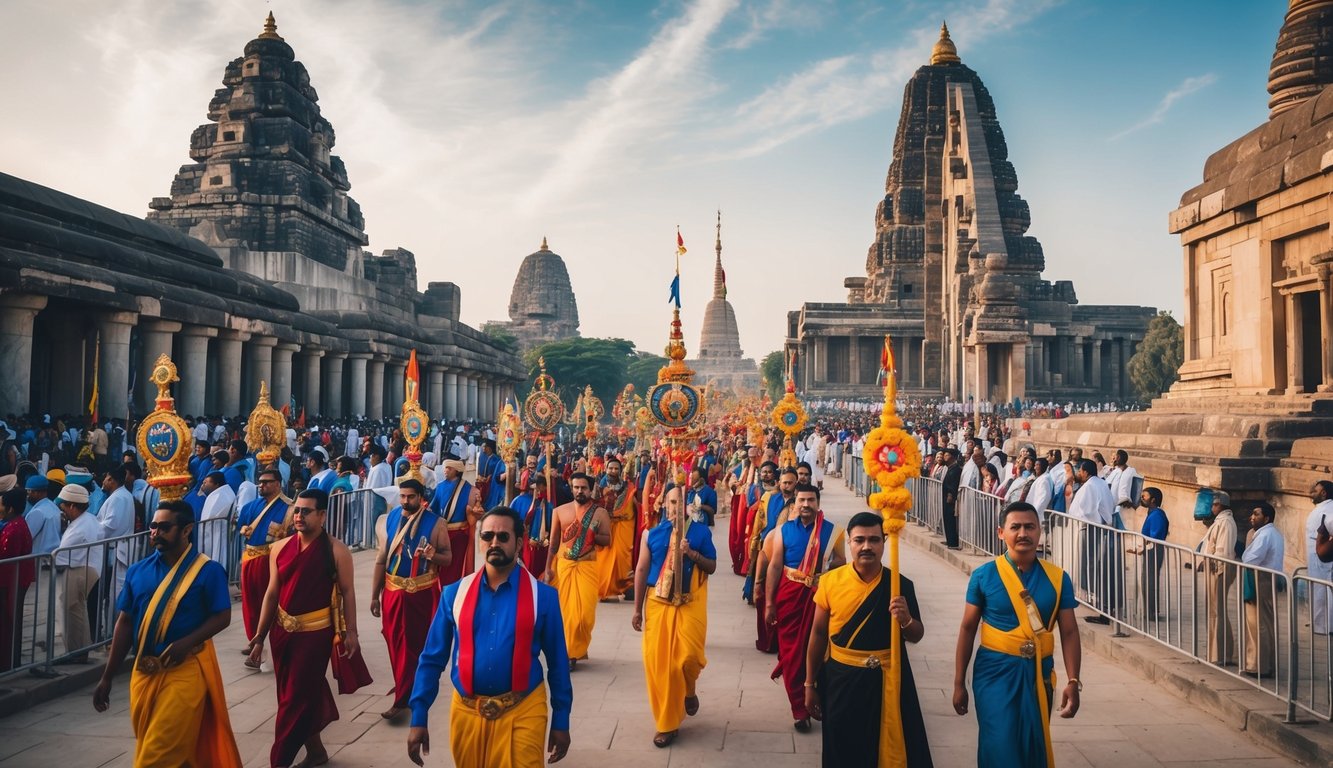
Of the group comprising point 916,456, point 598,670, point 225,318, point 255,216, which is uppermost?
point 255,216

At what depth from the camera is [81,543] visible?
6969mm

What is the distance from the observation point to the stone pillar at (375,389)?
32647 mm

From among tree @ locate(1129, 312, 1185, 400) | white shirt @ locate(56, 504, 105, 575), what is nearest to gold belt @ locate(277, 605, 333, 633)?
white shirt @ locate(56, 504, 105, 575)

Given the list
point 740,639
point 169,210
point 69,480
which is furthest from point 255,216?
point 740,639

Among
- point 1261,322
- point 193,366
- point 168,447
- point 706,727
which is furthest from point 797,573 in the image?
point 193,366

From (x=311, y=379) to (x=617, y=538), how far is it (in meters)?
21.0

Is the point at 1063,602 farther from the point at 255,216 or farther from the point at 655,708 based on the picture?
the point at 255,216

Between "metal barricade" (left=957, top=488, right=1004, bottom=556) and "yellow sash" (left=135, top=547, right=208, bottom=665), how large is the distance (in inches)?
350

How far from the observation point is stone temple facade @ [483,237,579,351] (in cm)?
9831

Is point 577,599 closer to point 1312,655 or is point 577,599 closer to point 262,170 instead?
point 1312,655

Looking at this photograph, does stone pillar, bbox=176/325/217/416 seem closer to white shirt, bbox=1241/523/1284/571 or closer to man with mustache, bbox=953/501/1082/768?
man with mustache, bbox=953/501/1082/768

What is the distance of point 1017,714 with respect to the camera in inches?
170

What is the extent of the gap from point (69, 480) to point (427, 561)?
12.9ft

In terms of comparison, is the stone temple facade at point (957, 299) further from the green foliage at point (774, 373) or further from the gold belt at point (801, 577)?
the gold belt at point (801, 577)
